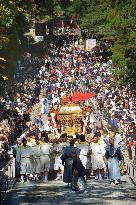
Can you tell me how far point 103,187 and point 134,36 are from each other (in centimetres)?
2159

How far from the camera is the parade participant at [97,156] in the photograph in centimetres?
2339

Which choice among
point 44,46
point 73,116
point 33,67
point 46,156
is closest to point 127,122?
point 73,116

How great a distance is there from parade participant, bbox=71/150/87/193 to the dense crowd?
0.03 metres

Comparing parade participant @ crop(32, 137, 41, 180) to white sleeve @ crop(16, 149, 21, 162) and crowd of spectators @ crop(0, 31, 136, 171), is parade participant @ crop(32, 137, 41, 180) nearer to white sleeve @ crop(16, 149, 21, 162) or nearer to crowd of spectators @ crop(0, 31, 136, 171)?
white sleeve @ crop(16, 149, 21, 162)

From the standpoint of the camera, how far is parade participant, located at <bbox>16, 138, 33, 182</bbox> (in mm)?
23405

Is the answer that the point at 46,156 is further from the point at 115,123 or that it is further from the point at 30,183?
the point at 115,123

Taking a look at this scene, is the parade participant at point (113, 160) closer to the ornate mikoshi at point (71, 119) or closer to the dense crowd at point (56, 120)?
the dense crowd at point (56, 120)

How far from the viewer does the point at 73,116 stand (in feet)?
100

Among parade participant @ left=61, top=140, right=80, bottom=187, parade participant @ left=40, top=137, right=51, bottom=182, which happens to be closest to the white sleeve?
parade participant @ left=40, top=137, right=51, bottom=182

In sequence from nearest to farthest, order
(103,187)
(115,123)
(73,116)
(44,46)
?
1. (103,187)
2. (73,116)
3. (115,123)
4. (44,46)

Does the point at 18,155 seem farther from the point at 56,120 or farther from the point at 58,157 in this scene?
the point at 56,120

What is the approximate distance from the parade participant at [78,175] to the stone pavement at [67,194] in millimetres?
217

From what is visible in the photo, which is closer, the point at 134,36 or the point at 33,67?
the point at 134,36

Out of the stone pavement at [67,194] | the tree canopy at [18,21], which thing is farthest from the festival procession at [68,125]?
the tree canopy at [18,21]
